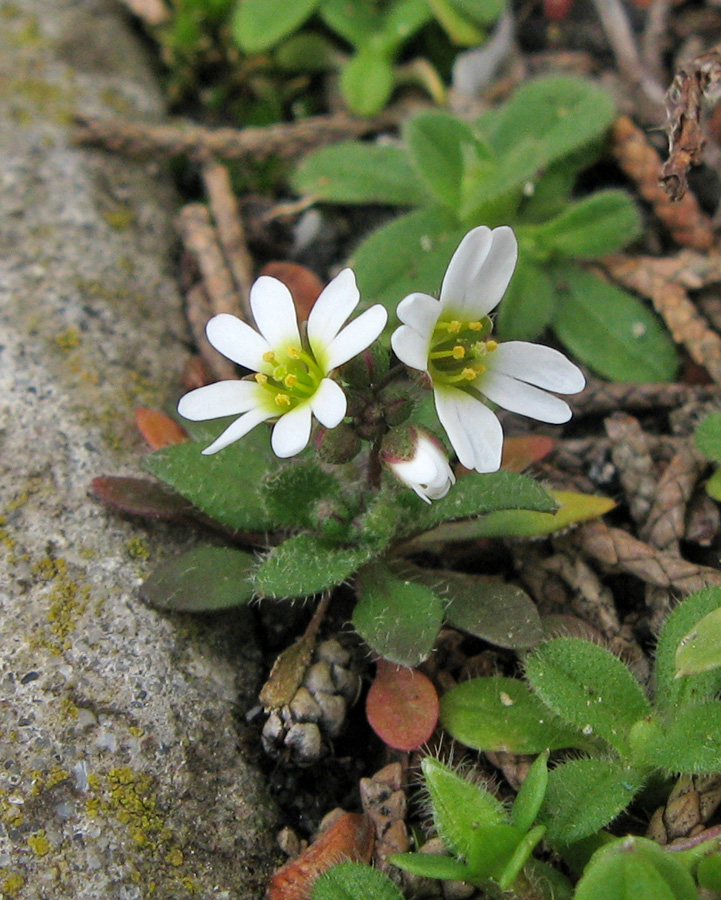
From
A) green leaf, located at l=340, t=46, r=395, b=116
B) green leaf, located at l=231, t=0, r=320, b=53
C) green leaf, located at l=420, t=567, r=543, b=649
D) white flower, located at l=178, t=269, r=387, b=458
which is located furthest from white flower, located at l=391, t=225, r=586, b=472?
green leaf, located at l=231, t=0, r=320, b=53

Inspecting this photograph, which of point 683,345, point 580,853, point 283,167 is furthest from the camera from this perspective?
point 283,167

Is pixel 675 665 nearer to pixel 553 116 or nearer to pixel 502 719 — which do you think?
pixel 502 719

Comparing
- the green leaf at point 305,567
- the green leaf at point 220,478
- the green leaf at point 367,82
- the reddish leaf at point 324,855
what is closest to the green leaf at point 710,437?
the green leaf at point 305,567

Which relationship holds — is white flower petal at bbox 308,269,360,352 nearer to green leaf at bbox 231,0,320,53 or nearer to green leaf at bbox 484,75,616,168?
green leaf at bbox 484,75,616,168

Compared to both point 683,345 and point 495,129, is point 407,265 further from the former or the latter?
point 683,345

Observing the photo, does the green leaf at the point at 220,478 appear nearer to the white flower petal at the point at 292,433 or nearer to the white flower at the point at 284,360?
the white flower at the point at 284,360

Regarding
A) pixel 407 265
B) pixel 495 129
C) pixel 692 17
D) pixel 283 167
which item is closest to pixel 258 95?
pixel 283 167

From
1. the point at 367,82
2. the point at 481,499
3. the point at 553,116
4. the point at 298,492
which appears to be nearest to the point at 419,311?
the point at 481,499
